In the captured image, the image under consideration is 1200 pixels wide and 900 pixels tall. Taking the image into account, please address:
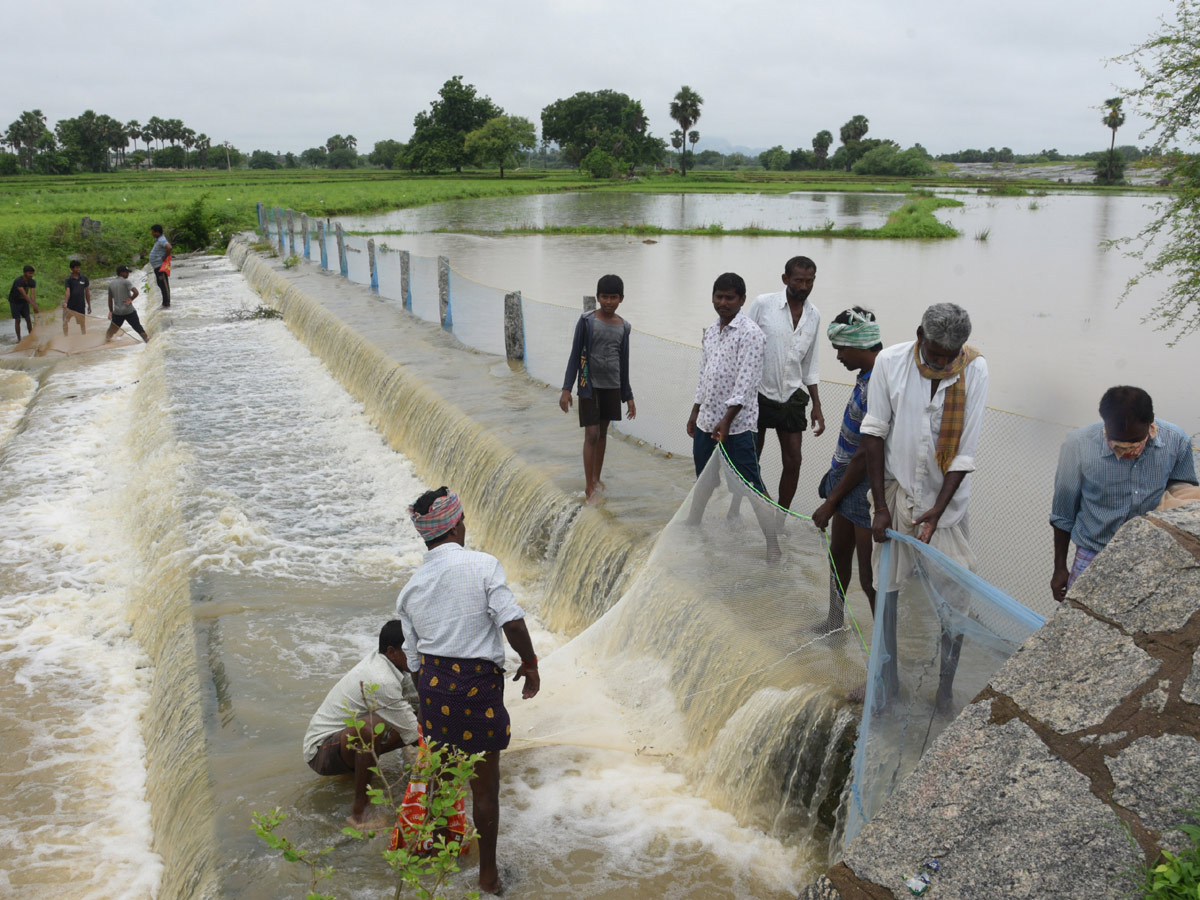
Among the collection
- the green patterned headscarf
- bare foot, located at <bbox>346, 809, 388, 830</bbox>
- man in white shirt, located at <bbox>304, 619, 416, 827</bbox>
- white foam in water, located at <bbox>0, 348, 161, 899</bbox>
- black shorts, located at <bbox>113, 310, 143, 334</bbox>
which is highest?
the green patterned headscarf

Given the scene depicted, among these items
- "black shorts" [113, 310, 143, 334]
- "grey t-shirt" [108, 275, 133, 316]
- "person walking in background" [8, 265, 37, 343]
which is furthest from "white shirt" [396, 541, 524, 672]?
"person walking in background" [8, 265, 37, 343]

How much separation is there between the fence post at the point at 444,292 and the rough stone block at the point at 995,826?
12599 mm

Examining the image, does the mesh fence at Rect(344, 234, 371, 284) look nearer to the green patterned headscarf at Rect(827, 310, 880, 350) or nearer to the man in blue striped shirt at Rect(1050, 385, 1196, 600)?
the green patterned headscarf at Rect(827, 310, 880, 350)

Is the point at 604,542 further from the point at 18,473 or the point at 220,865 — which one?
the point at 18,473

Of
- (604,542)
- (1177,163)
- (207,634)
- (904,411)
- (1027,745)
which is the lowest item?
(207,634)

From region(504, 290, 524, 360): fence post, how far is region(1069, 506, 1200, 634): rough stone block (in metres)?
9.84

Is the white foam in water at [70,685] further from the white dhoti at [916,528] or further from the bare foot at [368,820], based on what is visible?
the white dhoti at [916,528]

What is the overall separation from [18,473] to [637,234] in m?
30.0

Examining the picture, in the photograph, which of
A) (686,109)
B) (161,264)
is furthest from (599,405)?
(686,109)

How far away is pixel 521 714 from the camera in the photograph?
5324 millimetres

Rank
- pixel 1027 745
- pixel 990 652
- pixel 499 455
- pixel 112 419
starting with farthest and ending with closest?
pixel 112 419
pixel 499 455
pixel 990 652
pixel 1027 745

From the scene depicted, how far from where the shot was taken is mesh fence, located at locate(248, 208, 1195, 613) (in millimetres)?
6398

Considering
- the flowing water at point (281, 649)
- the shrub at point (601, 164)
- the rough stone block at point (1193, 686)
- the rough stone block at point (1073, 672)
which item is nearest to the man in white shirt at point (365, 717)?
the flowing water at point (281, 649)

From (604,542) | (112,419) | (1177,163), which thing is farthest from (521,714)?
(112,419)
